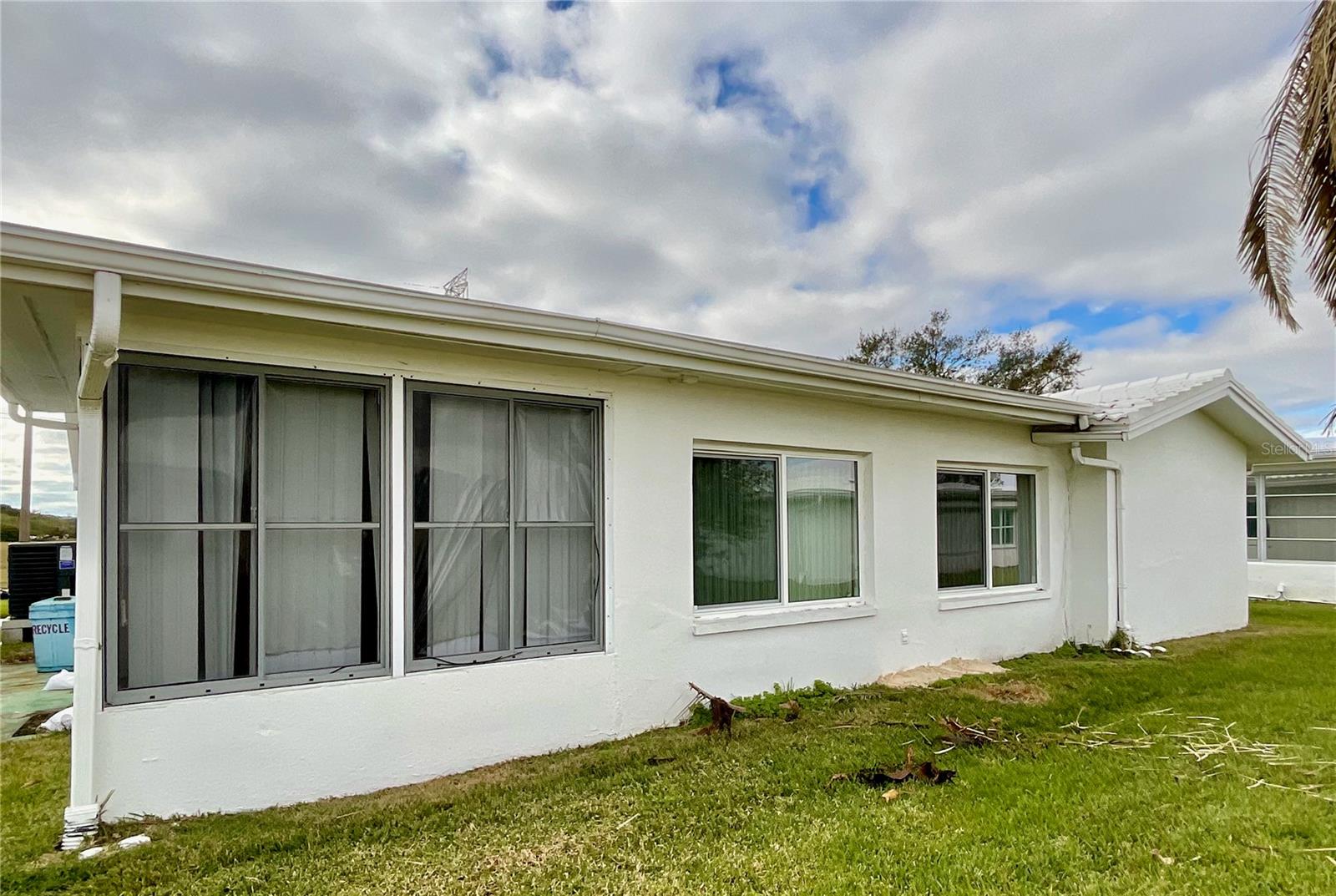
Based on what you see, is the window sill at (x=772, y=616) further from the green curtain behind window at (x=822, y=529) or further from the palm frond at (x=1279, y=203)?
the palm frond at (x=1279, y=203)

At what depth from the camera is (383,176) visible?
10359mm

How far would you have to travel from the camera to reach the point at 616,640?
17.2ft

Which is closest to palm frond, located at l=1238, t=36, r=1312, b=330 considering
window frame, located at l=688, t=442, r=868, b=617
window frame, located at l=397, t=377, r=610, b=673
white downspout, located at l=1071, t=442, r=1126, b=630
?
window frame, located at l=688, t=442, r=868, b=617

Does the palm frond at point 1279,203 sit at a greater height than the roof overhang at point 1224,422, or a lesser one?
greater

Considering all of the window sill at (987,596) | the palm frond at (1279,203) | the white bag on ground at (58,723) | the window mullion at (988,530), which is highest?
the palm frond at (1279,203)

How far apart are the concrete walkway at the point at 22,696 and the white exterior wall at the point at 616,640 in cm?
264

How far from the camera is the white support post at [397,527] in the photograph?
441cm

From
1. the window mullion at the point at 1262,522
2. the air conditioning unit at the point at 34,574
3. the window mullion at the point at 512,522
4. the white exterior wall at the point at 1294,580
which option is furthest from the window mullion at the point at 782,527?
the window mullion at the point at 1262,522

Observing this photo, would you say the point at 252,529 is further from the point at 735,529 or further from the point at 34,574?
the point at 34,574

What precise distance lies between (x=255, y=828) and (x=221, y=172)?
28.2 ft

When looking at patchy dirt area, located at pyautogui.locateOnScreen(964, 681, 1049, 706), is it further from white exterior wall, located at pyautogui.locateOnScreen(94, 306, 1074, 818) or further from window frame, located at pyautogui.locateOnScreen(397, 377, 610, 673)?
window frame, located at pyautogui.locateOnScreen(397, 377, 610, 673)

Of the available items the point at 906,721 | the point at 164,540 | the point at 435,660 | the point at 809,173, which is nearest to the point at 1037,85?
the point at 809,173

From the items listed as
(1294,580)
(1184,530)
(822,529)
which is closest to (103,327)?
(822,529)

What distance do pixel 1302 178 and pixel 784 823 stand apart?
4.65m
